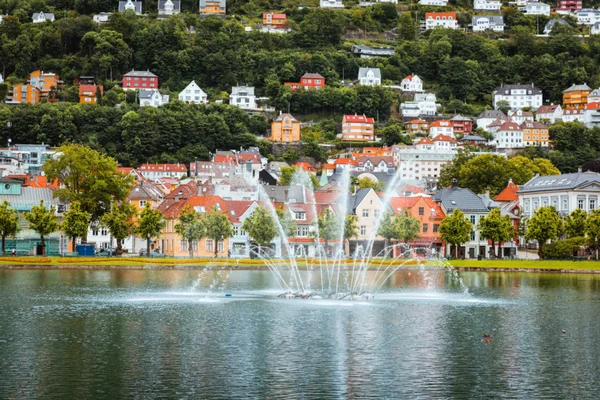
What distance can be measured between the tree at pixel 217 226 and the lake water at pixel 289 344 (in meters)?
31.9

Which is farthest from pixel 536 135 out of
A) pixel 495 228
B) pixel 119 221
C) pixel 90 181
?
pixel 119 221

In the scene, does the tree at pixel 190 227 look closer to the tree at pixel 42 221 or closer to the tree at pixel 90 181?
the tree at pixel 90 181

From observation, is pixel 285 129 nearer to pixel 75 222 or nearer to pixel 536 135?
pixel 536 135

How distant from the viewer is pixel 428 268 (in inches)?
3671

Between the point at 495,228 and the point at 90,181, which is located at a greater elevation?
the point at 90,181

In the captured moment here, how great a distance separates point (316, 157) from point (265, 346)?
152m

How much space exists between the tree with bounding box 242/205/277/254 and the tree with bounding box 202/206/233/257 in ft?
6.04

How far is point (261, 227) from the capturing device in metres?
94.5

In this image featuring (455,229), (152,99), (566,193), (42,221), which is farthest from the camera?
(152,99)

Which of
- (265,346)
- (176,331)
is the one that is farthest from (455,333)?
(176,331)

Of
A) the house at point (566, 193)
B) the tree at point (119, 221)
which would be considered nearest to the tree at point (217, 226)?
the tree at point (119, 221)

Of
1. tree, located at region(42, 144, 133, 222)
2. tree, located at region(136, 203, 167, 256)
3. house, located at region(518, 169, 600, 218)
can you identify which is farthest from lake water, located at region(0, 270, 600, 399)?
house, located at region(518, 169, 600, 218)

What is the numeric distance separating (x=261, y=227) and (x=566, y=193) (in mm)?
35363

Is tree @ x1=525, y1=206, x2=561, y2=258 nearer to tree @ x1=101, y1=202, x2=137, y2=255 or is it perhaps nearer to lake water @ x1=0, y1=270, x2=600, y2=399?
lake water @ x1=0, y1=270, x2=600, y2=399
